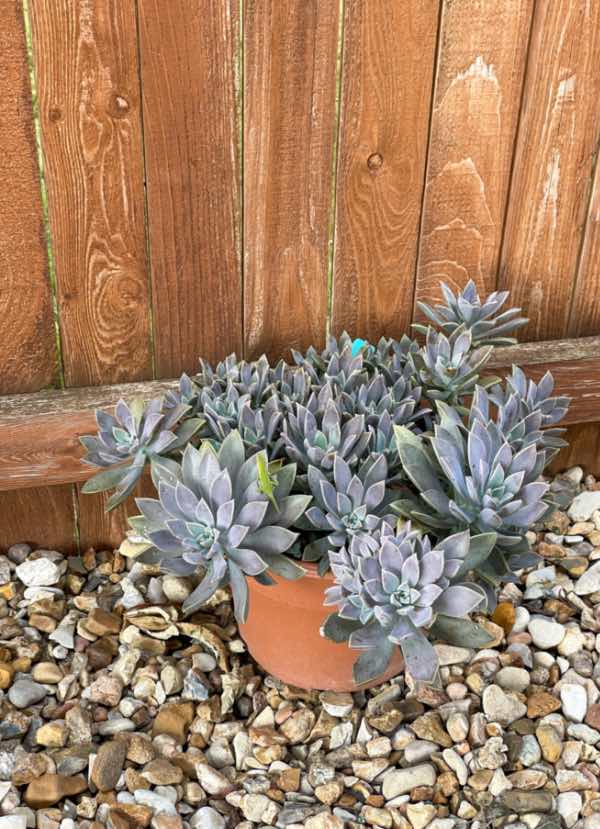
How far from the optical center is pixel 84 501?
1.99 m

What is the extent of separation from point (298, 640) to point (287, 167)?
88 centimetres

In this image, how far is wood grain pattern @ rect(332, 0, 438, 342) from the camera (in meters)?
1.66

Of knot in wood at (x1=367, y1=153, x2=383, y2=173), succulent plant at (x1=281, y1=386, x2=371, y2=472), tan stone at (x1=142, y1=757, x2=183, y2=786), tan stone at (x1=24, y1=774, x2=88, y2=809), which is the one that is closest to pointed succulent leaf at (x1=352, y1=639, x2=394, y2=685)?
succulent plant at (x1=281, y1=386, x2=371, y2=472)

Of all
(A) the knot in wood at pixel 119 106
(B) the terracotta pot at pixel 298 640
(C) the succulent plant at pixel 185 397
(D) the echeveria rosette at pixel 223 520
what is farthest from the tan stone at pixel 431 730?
(A) the knot in wood at pixel 119 106

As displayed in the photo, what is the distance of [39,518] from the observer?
1.99m

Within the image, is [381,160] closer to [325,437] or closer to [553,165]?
[553,165]

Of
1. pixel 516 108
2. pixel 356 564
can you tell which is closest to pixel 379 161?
pixel 516 108

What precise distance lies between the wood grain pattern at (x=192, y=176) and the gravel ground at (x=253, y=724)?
546 millimetres

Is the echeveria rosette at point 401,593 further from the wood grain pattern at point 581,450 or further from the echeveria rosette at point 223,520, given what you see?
the wood grain pattern at point 581,450

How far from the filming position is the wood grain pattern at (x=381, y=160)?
166cm

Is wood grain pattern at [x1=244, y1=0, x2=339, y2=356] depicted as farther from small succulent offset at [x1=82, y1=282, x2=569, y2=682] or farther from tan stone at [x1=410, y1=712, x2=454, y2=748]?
tan stone at [x1=410, y1=712, x2=454, y2=748]

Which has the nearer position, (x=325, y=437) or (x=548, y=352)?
(x=325, y=437)

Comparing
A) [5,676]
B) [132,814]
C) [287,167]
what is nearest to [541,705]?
[132,814]

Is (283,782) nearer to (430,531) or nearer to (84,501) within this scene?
(430,531)
